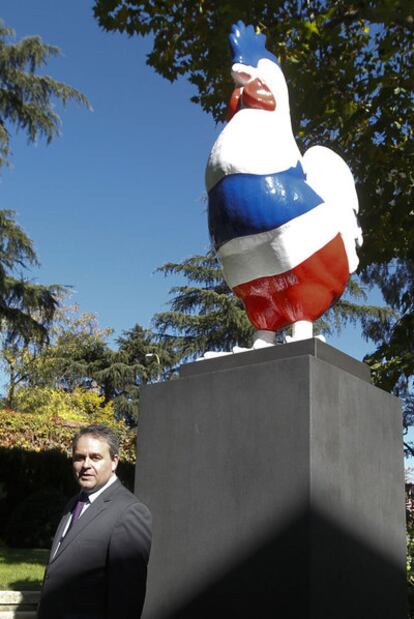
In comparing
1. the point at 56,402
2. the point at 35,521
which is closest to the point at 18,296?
the point at 35,521

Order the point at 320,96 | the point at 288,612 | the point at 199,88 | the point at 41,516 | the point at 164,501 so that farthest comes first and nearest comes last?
the point at 41,516 < the point at 199,88 < the point at 320,96 < the point at 164,501 < the point at 288,612

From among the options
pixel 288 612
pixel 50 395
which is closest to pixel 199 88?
pixel 288 612

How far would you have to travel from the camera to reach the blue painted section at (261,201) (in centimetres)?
350

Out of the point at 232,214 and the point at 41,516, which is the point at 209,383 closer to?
the point at 232,214

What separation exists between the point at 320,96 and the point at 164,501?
5409 millimetres

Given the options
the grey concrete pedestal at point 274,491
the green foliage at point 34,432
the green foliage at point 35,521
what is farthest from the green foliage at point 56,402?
the grey concrete pedestal at point 274,491

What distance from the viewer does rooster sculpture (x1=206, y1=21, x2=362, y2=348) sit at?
3516mm

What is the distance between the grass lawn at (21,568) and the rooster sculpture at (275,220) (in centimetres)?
525

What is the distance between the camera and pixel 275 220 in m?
3.50

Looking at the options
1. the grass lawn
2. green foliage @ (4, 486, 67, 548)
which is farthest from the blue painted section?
green foliage @ (4, 486, 67, 548)

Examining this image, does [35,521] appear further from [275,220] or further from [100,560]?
[100,560]

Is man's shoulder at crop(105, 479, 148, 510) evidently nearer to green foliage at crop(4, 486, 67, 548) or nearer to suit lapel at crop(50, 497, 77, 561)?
suit lapel at crop(50, 497, 77, 561)

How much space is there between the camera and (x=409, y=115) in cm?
759

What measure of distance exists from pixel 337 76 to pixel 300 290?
527cm
